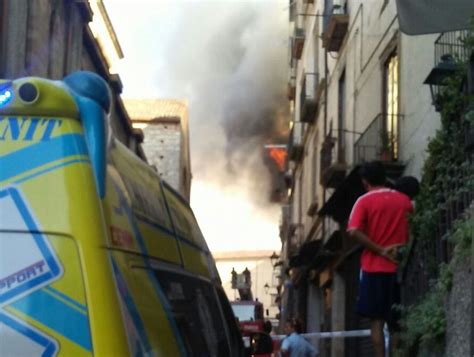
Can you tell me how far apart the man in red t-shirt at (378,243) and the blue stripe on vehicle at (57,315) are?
440 cm

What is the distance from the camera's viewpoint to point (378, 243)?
25.5ft

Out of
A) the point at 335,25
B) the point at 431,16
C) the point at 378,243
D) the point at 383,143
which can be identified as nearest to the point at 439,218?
the point at 378,243

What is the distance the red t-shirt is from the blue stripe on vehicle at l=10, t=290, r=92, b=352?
4.48 m

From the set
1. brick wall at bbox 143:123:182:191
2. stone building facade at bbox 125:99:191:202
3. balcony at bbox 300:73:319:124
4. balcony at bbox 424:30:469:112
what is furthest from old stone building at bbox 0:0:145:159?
brick wall at bbox 143:123:182:191

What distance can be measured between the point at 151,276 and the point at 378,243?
12.7ft

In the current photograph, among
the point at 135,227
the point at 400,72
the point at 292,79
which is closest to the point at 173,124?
the point at 292,79

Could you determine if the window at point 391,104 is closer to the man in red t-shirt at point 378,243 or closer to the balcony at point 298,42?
the man in red t-shirt at point 378,243

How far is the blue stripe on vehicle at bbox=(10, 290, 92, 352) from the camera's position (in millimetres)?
3357

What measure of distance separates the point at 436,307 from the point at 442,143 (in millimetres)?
1739

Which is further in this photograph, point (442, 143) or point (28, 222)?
point (442, 143)

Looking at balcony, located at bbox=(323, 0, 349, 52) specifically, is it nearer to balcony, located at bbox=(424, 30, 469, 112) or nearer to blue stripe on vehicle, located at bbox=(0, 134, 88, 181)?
balcony, located at bbox=(424, 30, 469, 112)

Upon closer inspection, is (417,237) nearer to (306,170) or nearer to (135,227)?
(135,227)

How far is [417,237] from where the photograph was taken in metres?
9.09

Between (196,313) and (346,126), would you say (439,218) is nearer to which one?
(196,313)
